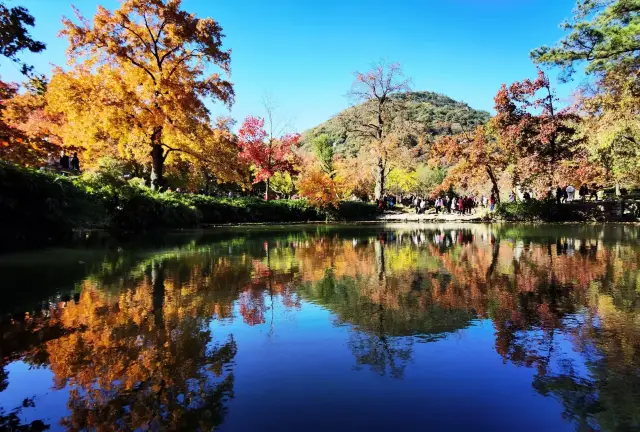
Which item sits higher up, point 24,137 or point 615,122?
point 615,122

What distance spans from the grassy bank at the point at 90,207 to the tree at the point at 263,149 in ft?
22.2

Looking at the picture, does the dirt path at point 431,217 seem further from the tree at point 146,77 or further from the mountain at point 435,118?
the mountain at point 435,118

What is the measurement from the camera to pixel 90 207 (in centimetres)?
1413

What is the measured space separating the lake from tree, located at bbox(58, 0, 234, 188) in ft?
47.5

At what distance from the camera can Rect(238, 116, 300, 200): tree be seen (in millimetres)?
35250

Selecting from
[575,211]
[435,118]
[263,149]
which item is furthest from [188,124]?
[435,118]

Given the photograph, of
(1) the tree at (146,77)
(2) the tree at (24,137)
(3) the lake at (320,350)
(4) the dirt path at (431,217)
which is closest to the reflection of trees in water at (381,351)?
(3) the lake at (320,350)

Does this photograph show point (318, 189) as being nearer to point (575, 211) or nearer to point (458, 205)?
point (458, 205)

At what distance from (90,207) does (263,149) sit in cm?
2226

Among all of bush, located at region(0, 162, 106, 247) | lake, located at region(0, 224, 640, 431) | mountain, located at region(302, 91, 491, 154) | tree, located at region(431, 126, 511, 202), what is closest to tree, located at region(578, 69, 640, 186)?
tree, located at region(431, 126, 511, 202)

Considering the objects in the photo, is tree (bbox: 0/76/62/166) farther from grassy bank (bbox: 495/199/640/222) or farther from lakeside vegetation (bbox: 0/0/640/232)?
grassy bank (bbox: 495/199/640/222)

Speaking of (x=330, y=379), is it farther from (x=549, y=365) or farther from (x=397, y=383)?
(x=549, y=365)

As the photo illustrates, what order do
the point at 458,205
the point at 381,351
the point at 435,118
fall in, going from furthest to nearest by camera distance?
the point at 435,118, the point at 458,205, the point at 381,351

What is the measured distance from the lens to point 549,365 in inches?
133
